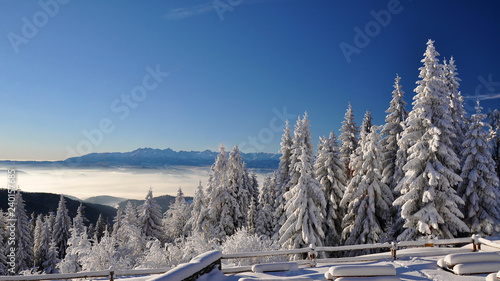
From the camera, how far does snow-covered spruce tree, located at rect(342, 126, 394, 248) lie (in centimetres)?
2738

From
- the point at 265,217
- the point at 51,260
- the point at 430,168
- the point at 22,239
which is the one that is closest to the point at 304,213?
the point at 430,168

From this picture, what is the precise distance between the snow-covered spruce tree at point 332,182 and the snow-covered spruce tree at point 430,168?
8.69 meters

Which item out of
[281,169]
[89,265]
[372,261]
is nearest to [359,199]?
[281,169]

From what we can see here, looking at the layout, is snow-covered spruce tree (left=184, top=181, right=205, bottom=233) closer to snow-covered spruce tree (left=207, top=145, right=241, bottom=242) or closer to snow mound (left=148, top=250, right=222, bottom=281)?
snow-covered spruce tree (left=207, top=145, right=241, bottom=242)

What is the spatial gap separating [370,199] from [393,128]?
28.9ft

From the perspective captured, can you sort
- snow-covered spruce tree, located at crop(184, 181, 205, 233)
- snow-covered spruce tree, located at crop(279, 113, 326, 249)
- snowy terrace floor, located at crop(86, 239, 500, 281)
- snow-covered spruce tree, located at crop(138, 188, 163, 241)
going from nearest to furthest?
snowy terrace floor, located at crop(86, 239, 500, 281) → snow-covered spruce tree, located at crop(279, 113, 326, 249) → snow-covered spruce tree, located at crop(184, 181, 205, 233) → snow-covered spruce tree, located at crop(138, 188, 163, 241)

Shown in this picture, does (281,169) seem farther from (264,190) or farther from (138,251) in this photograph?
(138,251)

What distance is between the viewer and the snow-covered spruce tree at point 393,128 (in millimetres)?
31016

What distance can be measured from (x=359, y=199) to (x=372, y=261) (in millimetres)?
15426

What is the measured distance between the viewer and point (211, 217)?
36.5 meters

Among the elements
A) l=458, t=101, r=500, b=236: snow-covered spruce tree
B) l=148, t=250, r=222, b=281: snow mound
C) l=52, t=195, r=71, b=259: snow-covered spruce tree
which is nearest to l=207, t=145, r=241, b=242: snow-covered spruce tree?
l=458, t=101, r=500, b=236: snow-covered spruce tree

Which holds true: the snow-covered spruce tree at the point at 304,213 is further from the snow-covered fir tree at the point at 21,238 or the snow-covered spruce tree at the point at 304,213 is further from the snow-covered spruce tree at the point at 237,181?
the snow-covered fir tree at the point at 21,238

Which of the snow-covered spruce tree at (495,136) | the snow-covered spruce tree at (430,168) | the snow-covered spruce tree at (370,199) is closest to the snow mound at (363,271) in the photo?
the snow-covered spruce tree at (430,168)

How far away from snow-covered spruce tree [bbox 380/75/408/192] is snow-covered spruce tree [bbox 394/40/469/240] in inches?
279
